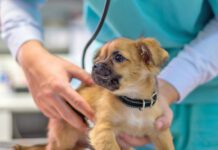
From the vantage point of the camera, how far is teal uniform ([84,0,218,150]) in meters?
0.87

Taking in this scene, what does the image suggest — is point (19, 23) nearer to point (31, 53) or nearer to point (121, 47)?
point (31, 53)

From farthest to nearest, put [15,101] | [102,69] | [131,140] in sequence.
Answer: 1. [15,101]
2. [131,140]
3. [102,69]

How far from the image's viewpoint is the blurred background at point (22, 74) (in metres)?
1.73

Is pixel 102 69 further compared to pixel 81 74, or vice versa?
pixel 81 74

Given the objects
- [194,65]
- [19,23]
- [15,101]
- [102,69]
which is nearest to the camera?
[102,69]

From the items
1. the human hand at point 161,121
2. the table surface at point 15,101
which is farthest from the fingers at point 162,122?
the table surface at point 15,101

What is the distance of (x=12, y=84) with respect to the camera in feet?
6.03

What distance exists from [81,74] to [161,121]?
0.18 meters

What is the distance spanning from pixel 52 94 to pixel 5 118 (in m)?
0.95

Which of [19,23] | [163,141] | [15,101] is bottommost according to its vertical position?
[15,101]

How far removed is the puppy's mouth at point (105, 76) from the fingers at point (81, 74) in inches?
6.3

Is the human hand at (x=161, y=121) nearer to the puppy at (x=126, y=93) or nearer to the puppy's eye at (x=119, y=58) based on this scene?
the puppy at (x=126, y=93)

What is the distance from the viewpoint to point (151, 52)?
63 centimetres

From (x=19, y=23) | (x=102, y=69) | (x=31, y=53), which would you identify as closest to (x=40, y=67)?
(x=31, y=53)
